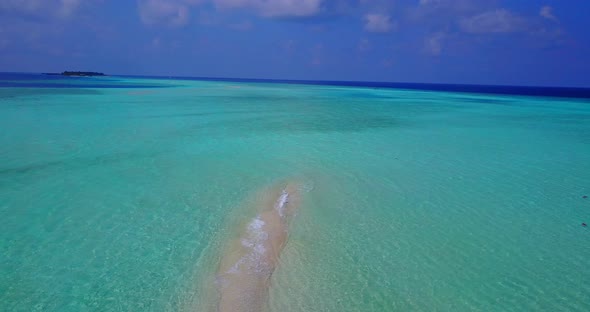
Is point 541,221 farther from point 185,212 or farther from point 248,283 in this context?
point 185,212

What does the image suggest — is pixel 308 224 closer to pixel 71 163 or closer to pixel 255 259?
pixel 255 259

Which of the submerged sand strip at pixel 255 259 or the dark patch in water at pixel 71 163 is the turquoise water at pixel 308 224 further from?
the submerged sand strip at pixel 255 259

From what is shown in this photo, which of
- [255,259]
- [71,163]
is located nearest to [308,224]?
[255,259]

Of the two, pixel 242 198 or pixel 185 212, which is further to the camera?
pixel 242 198

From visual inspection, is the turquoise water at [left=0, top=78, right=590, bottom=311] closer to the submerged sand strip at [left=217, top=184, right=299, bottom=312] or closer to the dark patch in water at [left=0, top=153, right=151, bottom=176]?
the dark patch in water at [left=0, top=153, right=151, bottom=176]

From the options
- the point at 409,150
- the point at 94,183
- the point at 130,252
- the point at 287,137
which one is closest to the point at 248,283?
the point at 130,252

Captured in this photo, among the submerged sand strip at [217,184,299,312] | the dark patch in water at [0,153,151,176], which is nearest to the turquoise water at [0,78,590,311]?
the dark patch in water at [0,153,151,176]
